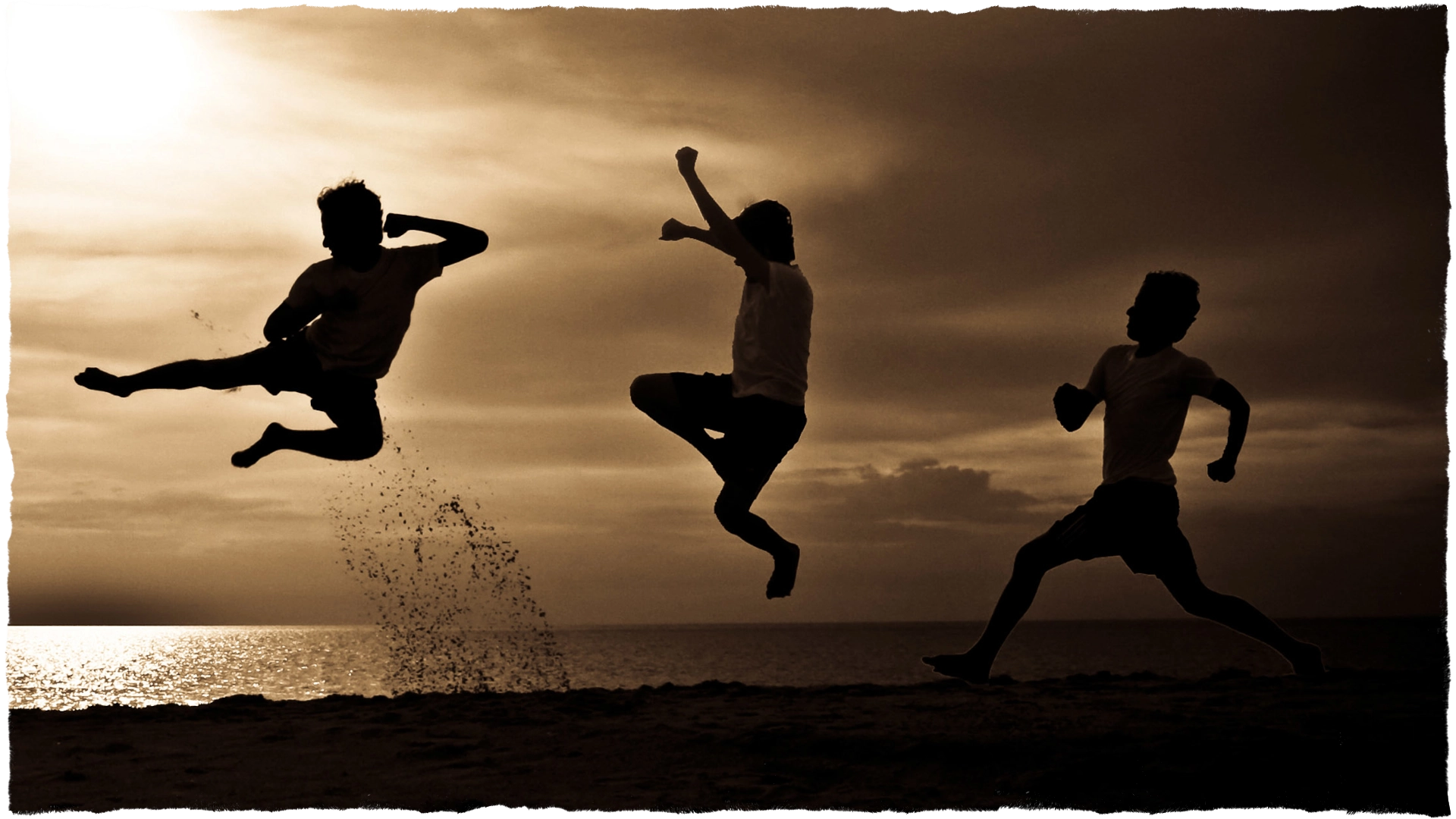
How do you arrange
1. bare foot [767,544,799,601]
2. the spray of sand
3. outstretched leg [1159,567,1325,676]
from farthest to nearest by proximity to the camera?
the spray of sand, outstretched leg [1159,567,1325,676], bare foot [767,544,799,601]

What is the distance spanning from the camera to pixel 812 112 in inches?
199

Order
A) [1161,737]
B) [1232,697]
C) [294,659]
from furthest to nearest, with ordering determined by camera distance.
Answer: [294,659] → [1232,697] → [1161,737]

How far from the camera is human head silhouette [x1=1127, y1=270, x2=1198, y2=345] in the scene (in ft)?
13.8

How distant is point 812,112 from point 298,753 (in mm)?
3204

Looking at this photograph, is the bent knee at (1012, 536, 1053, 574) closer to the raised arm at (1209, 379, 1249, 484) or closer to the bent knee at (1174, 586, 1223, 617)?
the bent knee at (1174, 586, 1223, 617)

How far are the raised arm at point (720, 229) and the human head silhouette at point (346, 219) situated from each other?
1.07 meters

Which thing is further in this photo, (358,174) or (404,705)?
(404,705)

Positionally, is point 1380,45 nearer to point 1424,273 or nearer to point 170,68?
point 1424,273

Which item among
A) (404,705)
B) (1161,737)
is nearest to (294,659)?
(404,705)

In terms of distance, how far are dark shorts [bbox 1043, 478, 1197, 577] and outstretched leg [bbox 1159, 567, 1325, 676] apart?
4 cm

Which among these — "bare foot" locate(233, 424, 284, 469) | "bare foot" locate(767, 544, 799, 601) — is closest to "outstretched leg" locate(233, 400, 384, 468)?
"bare foot" locate(233, 424, 284, 469)

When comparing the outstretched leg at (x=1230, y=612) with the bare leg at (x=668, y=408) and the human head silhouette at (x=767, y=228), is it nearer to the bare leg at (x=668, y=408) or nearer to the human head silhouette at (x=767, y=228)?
the bare leg at (x=668, y=408)

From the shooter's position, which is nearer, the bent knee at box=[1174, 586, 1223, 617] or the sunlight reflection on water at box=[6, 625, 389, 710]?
the bent knee at box=[1174, 586, 1223, 617]

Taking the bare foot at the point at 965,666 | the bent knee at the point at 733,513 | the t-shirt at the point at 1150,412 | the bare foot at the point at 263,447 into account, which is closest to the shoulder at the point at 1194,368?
the t-shirt at the point at 1150,412
